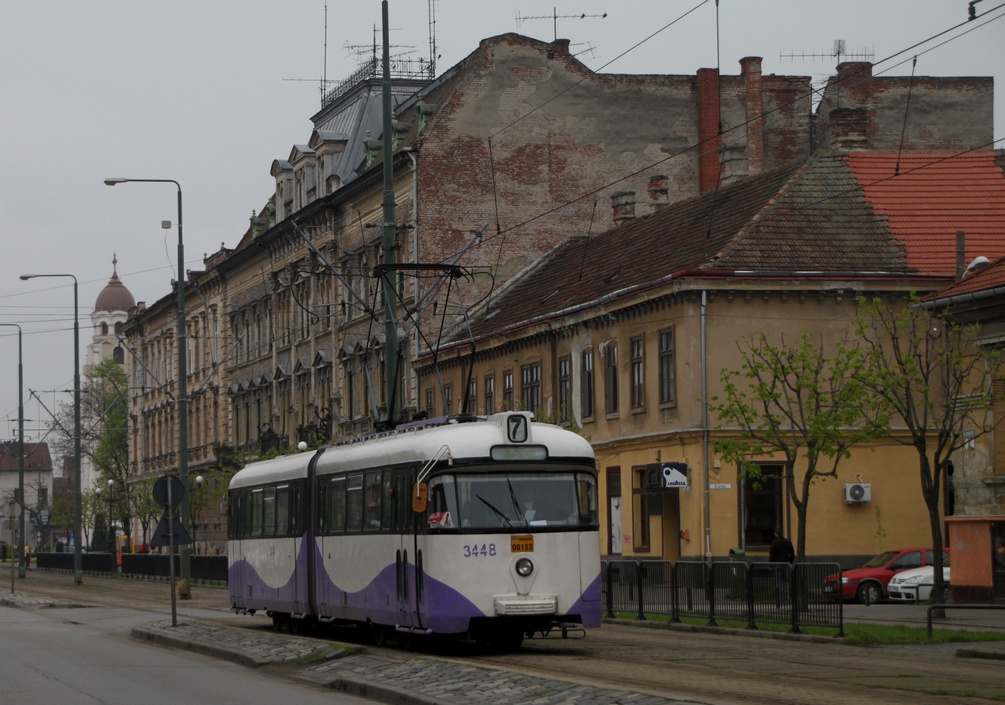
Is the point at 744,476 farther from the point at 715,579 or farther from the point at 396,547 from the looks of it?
→ the point at 396,547

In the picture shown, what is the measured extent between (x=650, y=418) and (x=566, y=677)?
24.7 meters

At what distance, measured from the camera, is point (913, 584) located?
117 ft

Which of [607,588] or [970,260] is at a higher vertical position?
[970,260]

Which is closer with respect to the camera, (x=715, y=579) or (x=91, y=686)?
(x=91, y=686)

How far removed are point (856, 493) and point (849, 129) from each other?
37.1 ft

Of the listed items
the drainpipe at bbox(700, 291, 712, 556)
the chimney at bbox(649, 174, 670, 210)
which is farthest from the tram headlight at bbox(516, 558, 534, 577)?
the chimney at bbox(649, 174, 670, 210)

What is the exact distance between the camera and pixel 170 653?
23844 millimetres

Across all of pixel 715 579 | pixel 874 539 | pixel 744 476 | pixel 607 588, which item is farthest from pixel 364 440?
pixel 874 539

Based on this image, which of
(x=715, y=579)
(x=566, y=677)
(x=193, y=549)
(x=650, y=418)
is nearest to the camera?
(x=566, y=677)

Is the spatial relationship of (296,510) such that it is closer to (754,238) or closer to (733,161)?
(754,238)

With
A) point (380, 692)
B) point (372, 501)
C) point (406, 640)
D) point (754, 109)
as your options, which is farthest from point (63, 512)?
point (380, 692)

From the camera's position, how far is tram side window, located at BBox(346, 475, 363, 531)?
24.1m

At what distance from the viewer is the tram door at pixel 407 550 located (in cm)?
2167

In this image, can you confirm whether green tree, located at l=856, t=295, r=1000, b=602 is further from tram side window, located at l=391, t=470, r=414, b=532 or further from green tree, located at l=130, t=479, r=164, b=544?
green tree, located at l=130, t=479, r=164, b=544
